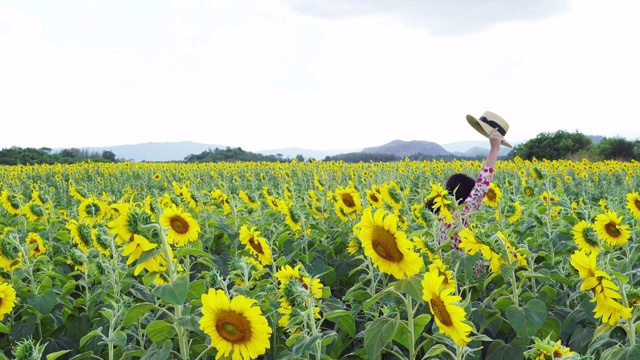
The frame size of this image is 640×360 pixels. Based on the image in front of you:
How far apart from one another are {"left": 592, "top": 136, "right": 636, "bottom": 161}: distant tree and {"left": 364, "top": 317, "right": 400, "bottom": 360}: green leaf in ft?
107

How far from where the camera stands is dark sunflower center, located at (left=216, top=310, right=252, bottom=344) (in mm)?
2201

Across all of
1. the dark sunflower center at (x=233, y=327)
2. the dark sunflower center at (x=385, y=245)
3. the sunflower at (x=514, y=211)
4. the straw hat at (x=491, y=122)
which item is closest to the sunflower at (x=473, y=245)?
the dark sunflower center at (x=385, y=245)

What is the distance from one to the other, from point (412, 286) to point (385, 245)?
7.8 inches

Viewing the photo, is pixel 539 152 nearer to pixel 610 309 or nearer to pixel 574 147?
pixel 574 147

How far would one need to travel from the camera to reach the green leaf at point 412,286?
225cm

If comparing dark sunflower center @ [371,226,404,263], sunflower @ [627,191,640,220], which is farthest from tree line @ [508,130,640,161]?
dark sunflower center @ [371,226,404,263]

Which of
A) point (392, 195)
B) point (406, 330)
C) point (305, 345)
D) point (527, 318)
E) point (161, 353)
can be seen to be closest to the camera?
point (305, 345)

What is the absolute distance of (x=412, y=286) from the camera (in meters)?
2.27

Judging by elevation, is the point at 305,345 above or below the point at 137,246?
below

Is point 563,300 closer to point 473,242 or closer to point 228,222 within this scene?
point 473,242

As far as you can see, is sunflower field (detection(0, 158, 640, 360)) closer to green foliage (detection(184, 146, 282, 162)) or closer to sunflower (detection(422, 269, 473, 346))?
sunflower (detection(422, 269, 473, 346))

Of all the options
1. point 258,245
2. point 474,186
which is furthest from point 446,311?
point 474,186

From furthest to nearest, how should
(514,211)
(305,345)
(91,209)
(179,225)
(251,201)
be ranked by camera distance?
1. (251,201)
2. (91,209)
3. (514,211)
4. (179,225)
5. (305,345)

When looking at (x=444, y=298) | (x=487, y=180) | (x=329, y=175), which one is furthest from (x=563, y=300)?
(x=329, y=175)
